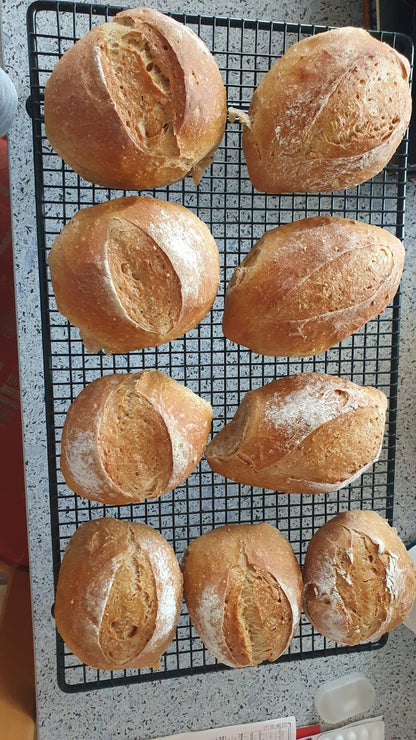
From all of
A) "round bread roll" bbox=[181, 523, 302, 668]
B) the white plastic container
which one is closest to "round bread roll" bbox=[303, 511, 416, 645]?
"round bread roll" bbox=[181, 523, 302, 668]

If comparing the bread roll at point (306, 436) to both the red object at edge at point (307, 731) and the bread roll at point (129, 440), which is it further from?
the red object at edge at point (307, 731)

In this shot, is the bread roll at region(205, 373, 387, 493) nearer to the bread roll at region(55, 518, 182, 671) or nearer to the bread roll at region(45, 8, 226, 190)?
the bread roll at region(55, 518, 182, 671)

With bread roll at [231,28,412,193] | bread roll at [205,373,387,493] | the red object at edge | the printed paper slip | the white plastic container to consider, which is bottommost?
the red object at edge

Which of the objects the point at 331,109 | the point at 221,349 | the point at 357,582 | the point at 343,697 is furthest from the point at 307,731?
the point at 331,109

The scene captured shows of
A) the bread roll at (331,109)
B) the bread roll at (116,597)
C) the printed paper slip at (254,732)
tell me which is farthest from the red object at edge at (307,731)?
the bread roll at (331,109)

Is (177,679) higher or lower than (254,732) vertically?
higher

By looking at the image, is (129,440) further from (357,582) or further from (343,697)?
(343,697)

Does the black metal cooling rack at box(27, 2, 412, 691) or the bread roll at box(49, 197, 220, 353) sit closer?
the bread roll at box(49, 197, 220, 353)

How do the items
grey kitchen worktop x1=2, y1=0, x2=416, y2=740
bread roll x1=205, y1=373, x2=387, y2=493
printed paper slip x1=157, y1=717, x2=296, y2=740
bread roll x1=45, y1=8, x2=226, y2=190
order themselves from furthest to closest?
printed paper slip x1=157, y1=717, x2=296, y2=740, grey kitchen worktop x1=2, y1=0, x2=416, y2=740, bread roll x1=205, y1=373, x2=387, y2=493, bread roll x1=45, y1=8, x2=226, y2=190
